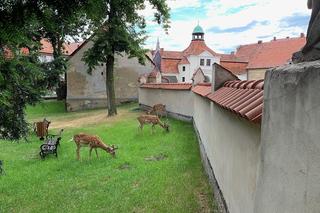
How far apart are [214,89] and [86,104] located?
102ft

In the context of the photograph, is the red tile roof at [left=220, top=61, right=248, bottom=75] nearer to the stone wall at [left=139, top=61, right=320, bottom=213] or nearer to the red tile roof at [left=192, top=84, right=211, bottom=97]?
the red tile roof at [left=192, top=84, right=211, bottom=97]

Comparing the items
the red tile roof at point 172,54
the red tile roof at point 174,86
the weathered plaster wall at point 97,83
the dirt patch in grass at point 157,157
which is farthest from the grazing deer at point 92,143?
the red tile roof at point 172,54

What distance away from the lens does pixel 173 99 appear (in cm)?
2591

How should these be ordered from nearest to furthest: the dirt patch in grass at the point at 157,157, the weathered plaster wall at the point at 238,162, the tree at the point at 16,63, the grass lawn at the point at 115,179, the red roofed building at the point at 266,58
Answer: the tree at the point at 16,63
the weathered plaster wall at the point at 238,162
the grass lawn at the point at 115,179
the dirt patch in grass at the point at 157,157
the red roofed building at the point at 266,58

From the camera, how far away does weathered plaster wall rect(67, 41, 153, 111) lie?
1508 inches

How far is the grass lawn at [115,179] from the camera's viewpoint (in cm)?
934

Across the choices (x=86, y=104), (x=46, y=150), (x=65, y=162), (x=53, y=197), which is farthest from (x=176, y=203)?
(x=86, y=104)

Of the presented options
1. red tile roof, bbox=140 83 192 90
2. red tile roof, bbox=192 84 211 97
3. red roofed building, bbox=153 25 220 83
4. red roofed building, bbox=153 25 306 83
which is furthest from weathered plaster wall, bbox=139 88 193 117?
red roofed building, bbox=153 25 220 83

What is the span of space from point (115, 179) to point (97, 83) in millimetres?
28336

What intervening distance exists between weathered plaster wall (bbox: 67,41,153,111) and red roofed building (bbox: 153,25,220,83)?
69.0 feet

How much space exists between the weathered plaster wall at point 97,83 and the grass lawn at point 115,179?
67.4 ft

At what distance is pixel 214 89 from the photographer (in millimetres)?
8984

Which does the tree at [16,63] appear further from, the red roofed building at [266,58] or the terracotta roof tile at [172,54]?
the terracotta roof tile at [172,54]

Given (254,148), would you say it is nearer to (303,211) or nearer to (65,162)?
(303,211)
